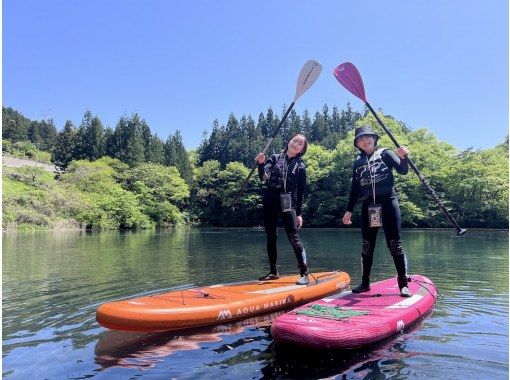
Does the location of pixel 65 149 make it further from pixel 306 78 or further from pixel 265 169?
pixel 265 169

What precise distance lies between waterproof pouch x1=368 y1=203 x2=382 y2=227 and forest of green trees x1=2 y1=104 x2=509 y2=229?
37122 mm

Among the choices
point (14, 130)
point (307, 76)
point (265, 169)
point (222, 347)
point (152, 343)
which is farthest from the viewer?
point (14, 130)

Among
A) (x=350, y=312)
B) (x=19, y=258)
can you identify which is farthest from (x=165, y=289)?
(x=19, y=258)

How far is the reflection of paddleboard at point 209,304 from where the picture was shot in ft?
14.9

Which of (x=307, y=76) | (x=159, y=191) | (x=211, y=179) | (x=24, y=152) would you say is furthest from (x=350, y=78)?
(x=24, y=152)

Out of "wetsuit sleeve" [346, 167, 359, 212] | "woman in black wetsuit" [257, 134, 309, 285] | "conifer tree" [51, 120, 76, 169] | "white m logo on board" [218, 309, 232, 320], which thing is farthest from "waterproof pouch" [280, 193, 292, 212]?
"conifer tree" [51, 120, 76, 169]

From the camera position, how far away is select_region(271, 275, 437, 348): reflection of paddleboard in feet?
12.7

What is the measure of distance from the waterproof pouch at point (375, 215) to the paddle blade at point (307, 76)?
328 cm

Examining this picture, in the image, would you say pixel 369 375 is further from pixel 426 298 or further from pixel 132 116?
pixel 132 116

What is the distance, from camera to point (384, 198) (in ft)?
18.8

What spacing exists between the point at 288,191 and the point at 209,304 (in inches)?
91.4

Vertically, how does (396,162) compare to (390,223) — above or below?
above

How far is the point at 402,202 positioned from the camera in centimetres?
4194

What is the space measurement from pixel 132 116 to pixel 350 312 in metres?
74.5
